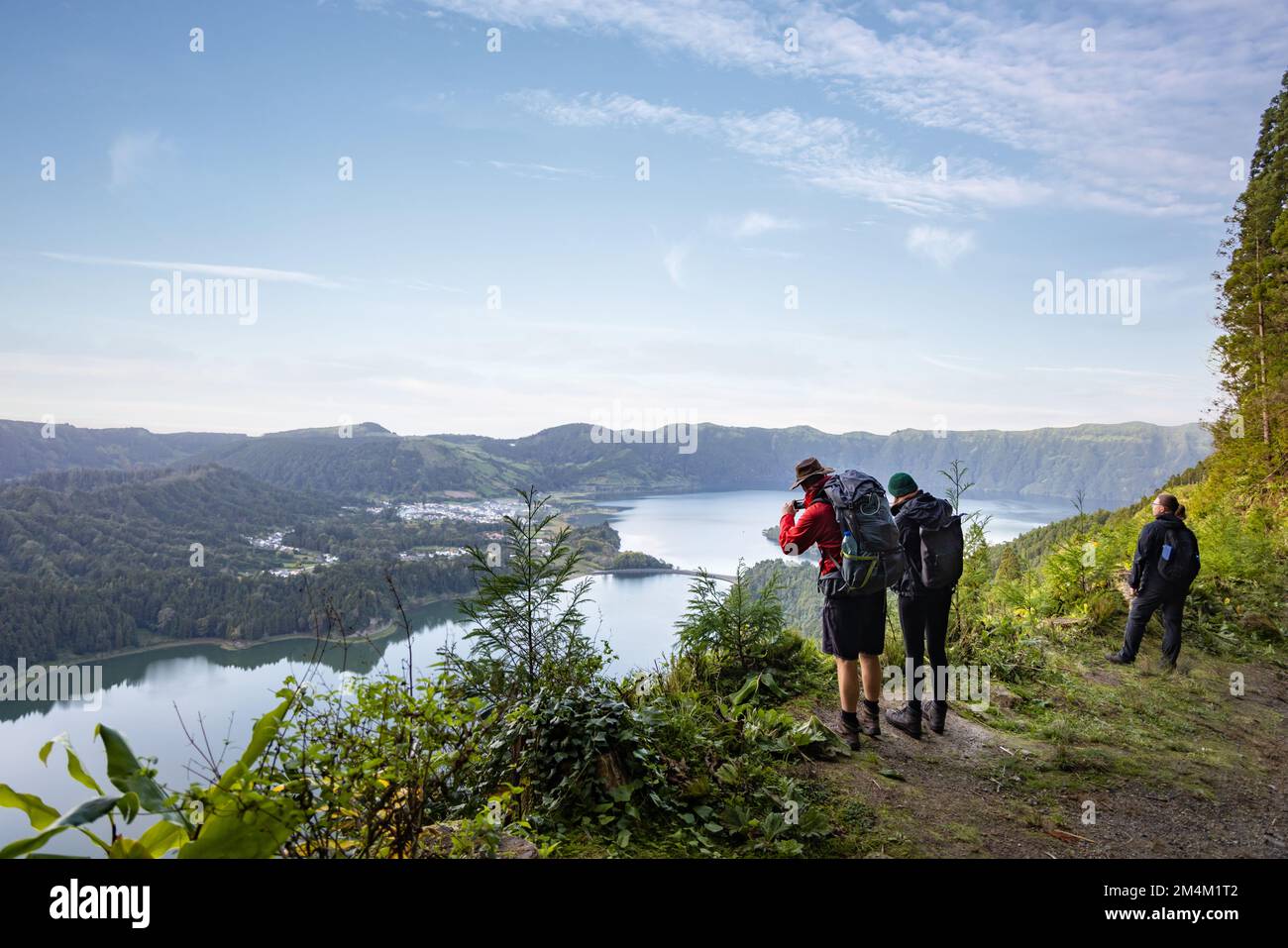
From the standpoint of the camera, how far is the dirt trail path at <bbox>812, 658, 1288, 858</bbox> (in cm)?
425

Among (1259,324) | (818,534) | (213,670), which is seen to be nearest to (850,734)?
(818,534)

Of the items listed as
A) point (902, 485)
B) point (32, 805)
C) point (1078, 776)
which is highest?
point (902, 485)

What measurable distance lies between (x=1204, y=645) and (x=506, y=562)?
9454mm

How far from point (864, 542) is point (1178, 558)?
5400 millimetres

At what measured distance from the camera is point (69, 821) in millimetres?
1608

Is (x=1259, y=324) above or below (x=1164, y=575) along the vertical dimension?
→ above

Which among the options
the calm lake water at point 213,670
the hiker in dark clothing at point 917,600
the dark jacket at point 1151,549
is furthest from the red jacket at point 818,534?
the calm lake water at point 213,670

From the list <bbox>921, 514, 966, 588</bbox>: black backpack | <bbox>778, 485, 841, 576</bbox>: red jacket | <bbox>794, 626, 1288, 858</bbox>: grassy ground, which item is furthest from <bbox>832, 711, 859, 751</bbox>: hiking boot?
<bbox>921, 514, 966, 588</bbox>: black backpack

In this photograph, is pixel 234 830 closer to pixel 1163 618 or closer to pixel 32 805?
pixel 32 805

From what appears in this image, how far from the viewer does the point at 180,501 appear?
137 metres
